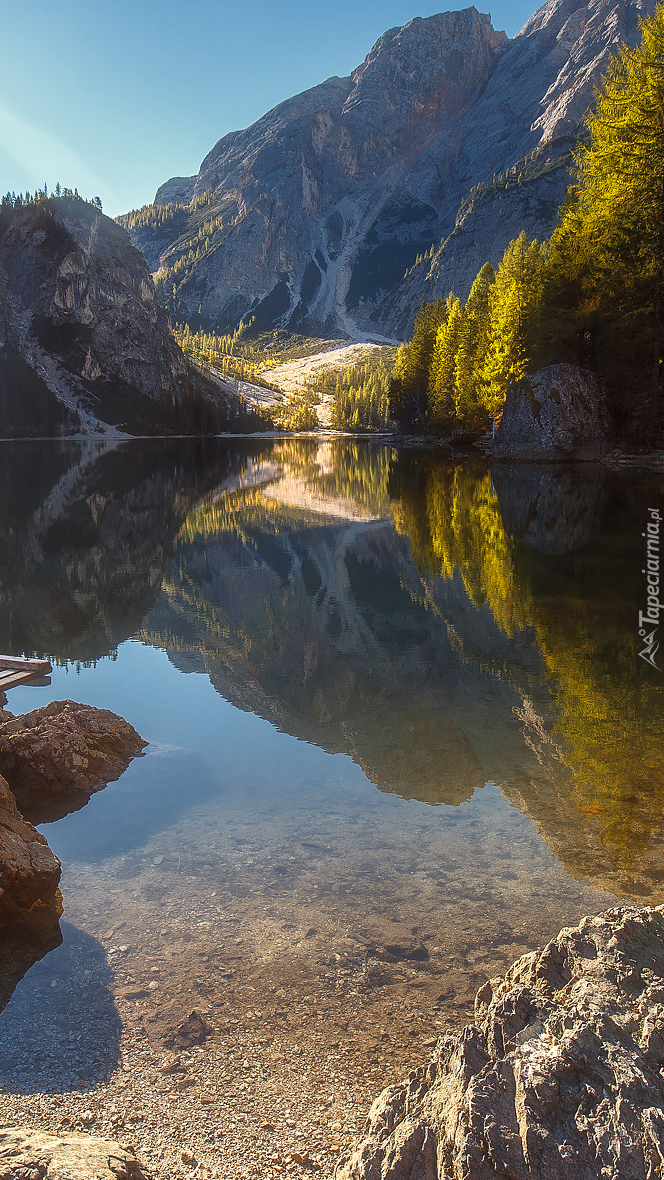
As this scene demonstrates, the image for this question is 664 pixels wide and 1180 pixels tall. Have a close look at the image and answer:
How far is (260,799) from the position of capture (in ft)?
22.3

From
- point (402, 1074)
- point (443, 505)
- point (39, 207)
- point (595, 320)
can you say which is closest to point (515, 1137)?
point (402, 1074)

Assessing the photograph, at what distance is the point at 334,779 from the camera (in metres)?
7.19

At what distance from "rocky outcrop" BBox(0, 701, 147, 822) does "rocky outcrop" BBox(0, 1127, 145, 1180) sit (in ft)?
13.4

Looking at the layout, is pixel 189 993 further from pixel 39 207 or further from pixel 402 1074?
pixel 39 207

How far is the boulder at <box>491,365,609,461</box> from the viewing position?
4306cm

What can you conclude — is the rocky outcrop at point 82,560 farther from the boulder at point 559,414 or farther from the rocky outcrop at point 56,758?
the boulder at point 559,414

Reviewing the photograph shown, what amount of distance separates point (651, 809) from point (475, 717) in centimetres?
264

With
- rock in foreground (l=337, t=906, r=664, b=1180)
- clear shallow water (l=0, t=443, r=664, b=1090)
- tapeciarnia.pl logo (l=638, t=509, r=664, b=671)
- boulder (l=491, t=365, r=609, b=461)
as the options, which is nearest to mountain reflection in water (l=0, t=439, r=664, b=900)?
clear shallow water (l=0, t=443, r=664, b=1090)

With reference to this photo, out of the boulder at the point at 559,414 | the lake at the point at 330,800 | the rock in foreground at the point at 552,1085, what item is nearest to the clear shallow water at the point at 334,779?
the lake at the point at 330,800

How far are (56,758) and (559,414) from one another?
1735 inches

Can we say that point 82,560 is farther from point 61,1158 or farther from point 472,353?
point 472,353

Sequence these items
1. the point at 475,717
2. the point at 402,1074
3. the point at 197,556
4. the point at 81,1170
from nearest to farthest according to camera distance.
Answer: the point at 81,1170 → the point at 402,1074 → the point at 475,717 → the point at 197,556

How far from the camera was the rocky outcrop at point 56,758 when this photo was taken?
7.05 m

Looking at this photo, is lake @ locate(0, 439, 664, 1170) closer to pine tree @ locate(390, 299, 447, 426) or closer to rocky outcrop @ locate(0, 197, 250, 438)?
pine tree @ locate(390, 299, 447, 426)
